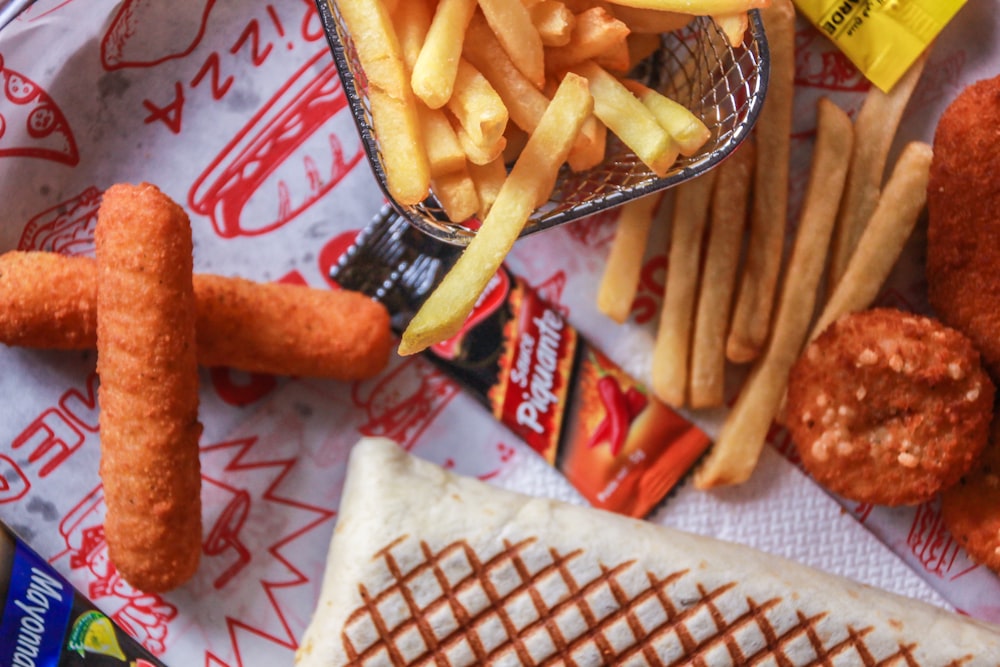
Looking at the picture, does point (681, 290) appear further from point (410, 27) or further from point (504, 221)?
point (410, 27)

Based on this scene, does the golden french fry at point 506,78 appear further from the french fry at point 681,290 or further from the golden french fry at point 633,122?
the french fry at point 681,290

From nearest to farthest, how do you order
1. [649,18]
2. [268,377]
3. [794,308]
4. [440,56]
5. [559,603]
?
[440,56], [649,18], [559,603], [794,308], [268,377]

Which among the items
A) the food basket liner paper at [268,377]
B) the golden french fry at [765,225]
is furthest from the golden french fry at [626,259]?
the golden french fry at [765,225]

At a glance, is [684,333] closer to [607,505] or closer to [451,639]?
[607,505]

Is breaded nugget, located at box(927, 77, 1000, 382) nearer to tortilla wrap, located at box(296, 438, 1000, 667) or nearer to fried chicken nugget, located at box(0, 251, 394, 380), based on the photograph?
tortilla wrap, located at box(296, 438, 1000, 667)

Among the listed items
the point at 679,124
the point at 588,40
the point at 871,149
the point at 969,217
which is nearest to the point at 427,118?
the point at 588,40
